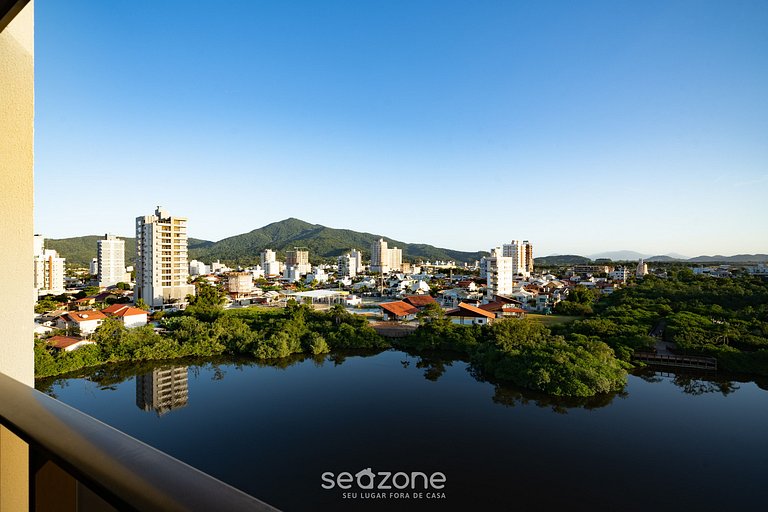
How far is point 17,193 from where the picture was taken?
0.75m

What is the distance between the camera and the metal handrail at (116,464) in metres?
0.22

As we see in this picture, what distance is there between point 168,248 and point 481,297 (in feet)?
42.0

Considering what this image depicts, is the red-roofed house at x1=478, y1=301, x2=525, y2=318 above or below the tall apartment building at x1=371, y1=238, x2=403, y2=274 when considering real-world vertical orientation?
below

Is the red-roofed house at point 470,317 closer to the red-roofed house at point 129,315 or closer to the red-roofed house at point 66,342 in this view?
the red-roofed house at point 129,315

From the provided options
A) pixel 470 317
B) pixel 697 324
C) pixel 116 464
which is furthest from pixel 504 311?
pixel 116 464

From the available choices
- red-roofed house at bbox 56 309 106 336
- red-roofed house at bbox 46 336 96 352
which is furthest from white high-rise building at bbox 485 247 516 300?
red-roofed house at bbox 46 336 96 352

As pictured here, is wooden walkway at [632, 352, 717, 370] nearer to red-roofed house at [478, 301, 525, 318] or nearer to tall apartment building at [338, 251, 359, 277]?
red-roofed house at [478, 301, 525, 318]

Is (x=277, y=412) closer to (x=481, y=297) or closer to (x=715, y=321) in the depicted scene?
(x=715, y=321)

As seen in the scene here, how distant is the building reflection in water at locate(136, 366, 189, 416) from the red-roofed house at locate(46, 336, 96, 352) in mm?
1843

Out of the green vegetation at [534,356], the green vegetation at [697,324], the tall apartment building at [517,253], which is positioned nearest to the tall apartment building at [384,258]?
the tall apartment building at [517,253]

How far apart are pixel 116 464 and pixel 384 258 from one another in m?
40.8

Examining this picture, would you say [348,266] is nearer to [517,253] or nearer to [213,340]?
[517,253]

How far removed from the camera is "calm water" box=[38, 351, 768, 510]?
4426 mm

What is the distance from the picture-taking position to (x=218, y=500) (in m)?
0.22
